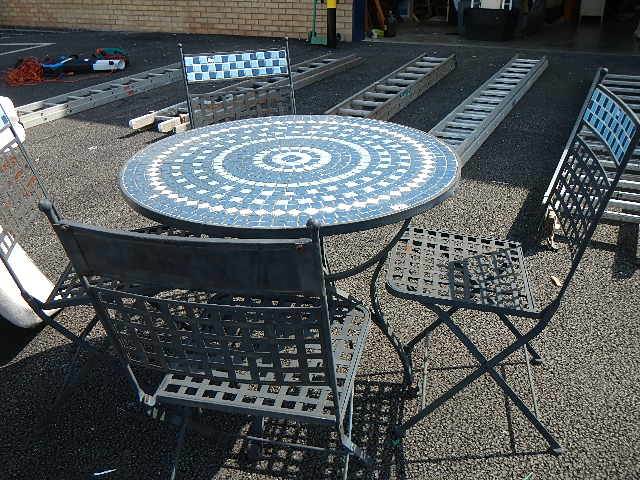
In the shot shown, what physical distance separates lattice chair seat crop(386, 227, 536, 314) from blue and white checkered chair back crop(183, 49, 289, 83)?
2.03 m

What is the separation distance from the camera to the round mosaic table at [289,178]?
1975mm

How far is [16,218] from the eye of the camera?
2.59 m

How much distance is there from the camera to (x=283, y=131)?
296 centimetres

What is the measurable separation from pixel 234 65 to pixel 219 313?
2977 millimetres

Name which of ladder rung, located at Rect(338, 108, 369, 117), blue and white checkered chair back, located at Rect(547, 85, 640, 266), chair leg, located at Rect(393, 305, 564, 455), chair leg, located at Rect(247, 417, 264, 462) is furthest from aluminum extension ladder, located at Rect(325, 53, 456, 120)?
chair leg, located at Rect(247, 417, 264, 462)

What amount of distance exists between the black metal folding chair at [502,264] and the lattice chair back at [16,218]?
66.1 inches

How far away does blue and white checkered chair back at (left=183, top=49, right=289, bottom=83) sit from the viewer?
3969mm

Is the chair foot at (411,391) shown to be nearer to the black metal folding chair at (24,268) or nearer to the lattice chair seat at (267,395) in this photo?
the lattice chair seat at (267,395)

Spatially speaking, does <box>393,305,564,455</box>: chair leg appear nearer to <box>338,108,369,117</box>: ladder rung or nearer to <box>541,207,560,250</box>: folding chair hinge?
<box>541,207,560,250</box>: folding chair hinge

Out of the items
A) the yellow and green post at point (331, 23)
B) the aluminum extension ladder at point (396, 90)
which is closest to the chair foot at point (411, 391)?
the aluminum extension ladder at point (396, 90)

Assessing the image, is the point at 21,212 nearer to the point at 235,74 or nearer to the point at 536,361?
the point at 235,74

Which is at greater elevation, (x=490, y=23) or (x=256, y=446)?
(x=256, y=446)

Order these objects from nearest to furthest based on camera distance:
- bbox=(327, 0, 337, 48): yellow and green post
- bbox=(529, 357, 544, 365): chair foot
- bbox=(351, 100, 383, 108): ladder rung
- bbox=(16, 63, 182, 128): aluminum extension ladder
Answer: bbox=(529, 357, 544, 365): chair foot → bbox=(351, 100, 383, 108): ladder rung → bbox=(16, 63, 182, 128): aluminum extension ladder → bbox=(327, 0, 337, 48): yellow and green post

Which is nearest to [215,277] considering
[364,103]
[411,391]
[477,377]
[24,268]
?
[477,377]
